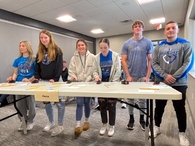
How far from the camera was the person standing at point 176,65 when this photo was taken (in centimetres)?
146

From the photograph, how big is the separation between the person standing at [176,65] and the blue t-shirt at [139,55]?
0.23 meters

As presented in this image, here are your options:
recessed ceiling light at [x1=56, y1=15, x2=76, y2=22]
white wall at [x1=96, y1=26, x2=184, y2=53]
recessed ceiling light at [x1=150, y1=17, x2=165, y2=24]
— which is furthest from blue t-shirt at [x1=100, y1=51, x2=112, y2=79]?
white wall at [x1=96, y1=26, x2=184, y2=53]

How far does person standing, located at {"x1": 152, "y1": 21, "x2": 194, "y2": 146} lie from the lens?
146 cm

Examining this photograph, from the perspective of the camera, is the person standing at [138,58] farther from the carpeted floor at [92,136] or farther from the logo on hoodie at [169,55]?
the carpeted floor at [92,136]

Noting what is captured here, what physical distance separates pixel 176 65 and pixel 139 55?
1.47 ft

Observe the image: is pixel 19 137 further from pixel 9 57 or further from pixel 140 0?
pixel 140 0

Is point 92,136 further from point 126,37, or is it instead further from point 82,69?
point 126,37

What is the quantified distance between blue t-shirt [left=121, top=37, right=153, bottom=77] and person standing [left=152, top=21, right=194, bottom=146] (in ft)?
0.75

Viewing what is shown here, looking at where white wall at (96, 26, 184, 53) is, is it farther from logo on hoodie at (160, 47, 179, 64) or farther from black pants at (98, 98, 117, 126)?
black pants at (98, 98, 117, 126)

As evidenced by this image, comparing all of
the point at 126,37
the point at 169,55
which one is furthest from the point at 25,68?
the point at 126,37

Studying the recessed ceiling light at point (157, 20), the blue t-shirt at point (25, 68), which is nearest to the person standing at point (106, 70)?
the blue t-shirt at point (25, 68)

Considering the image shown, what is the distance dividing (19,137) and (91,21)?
4209 mm

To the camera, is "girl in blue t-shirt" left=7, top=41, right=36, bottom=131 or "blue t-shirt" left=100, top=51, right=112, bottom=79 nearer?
"blue t-shirt" left=100, top=51, right=112, bottom=79

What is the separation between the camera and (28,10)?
3.84 m
